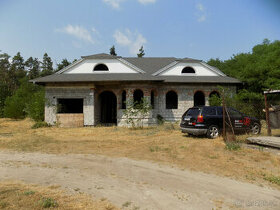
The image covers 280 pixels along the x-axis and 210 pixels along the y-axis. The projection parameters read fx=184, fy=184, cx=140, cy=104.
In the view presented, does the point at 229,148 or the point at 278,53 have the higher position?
the point at 278,53

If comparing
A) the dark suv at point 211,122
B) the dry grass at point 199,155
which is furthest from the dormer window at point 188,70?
the dry grass at point 199,155

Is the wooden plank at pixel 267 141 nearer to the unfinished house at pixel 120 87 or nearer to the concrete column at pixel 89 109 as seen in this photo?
the unfinished house at pixel 120 87

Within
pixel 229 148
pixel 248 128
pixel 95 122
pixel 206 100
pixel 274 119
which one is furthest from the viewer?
pixel 206 100

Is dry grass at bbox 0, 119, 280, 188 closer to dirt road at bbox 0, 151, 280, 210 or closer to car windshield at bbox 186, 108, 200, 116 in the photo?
dirt road at bbox 0, 151, 280, 210

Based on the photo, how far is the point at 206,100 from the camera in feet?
57.7

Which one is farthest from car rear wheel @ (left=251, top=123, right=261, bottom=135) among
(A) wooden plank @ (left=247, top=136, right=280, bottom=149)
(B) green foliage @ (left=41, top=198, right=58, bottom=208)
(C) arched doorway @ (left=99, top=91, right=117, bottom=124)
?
(C) arched doorway @ (left=99, top=91, right=117, bottom=124)

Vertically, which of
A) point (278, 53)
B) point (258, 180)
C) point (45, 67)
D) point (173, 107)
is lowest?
point (258, 180)

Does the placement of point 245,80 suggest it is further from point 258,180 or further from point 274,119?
point 258,180

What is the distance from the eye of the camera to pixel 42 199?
334 cm

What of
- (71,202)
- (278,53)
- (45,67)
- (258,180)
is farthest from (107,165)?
(45,67)

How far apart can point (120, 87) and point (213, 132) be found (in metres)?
9.33

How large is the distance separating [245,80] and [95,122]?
14.3 m

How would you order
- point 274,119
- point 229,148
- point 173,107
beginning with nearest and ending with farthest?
1. point 229,148
2. point 274,119
3. point 173,107

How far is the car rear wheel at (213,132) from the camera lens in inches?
360
